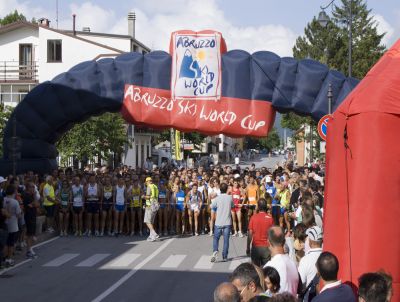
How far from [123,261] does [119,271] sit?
1368mm

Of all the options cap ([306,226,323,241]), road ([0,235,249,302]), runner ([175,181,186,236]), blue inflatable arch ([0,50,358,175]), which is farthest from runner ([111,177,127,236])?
cap ([306,226,323,241])

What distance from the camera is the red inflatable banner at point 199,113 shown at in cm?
2208

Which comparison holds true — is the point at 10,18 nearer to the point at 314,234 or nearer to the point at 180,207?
the point at 180,207

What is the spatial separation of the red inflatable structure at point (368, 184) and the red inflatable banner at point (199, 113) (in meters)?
11.5

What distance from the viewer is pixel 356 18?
70875 millimetres

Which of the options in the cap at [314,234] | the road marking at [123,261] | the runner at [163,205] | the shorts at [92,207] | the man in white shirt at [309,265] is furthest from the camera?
the runner at [163,205]

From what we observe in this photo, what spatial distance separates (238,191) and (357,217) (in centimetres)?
1246

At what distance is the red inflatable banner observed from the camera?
2208cm

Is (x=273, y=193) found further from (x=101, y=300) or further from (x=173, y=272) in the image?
(x=101, y=300)

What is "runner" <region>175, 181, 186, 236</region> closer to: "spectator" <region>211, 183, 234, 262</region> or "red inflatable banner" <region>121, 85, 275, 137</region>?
"red inflatable banner" <region>121, 85, 275, 137</region>

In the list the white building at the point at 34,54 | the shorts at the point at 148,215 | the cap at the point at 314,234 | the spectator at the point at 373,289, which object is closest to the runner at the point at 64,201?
the shorts at the point at 148,215

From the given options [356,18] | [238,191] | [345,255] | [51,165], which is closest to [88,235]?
[51,165]

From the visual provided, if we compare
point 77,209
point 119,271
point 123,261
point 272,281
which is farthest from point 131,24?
point 272,281

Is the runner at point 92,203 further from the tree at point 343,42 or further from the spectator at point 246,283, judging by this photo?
the tree at point 343,42
